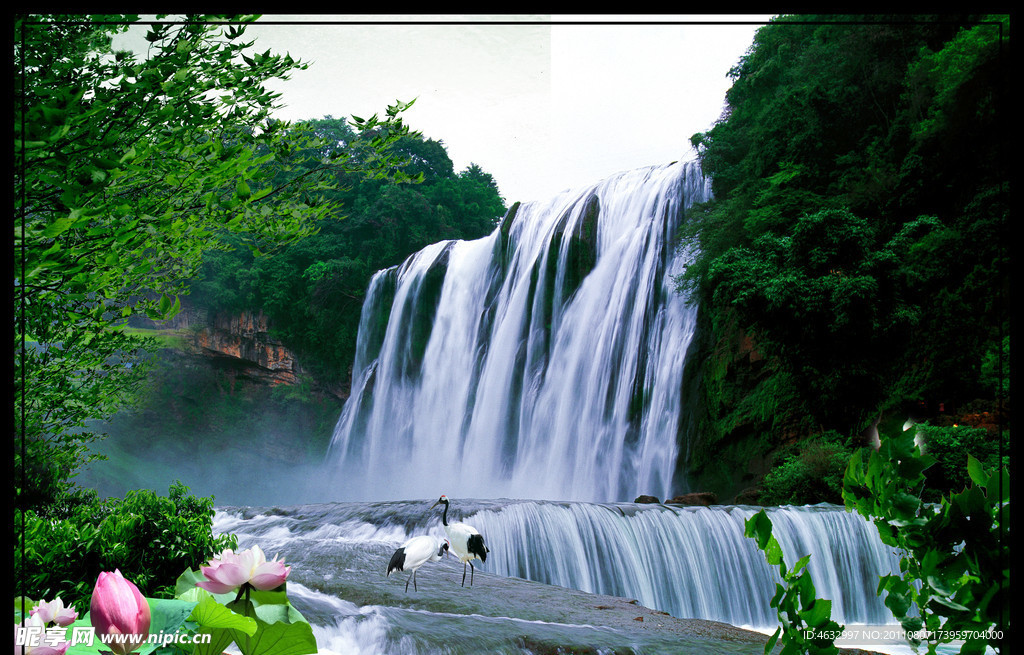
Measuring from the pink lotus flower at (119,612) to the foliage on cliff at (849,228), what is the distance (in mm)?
5479

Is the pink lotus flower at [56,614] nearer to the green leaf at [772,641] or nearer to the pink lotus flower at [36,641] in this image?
the pink lotus flower at [36,641]

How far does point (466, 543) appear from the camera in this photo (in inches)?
151

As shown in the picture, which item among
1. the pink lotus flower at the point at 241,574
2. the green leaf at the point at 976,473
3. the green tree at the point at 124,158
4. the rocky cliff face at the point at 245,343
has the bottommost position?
the pink lotus flower at the point at 241,574

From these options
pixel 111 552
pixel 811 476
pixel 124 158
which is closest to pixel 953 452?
pixel 811 476

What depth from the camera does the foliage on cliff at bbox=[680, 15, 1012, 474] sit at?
5176mm

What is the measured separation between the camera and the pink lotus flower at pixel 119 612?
0.70 metres

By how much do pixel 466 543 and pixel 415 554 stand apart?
0.40 meters

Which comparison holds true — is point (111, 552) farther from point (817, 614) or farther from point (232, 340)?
point (232, 340)

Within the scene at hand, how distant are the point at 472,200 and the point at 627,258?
2.05 meters

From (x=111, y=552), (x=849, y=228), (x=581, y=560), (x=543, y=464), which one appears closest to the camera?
(x=111, y=552)

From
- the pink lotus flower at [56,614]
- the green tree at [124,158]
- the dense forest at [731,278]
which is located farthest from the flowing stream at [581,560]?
the pink lotus flower at [56,614]

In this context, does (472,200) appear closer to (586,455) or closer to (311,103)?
(311,103)

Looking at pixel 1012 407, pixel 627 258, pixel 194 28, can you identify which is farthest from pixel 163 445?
pixel 1012 407

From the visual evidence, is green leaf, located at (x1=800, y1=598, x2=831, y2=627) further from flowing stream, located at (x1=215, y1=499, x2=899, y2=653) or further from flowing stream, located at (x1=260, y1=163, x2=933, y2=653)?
flowing stream, located at (x1=215, y1=499, x2=899, y2=653)
